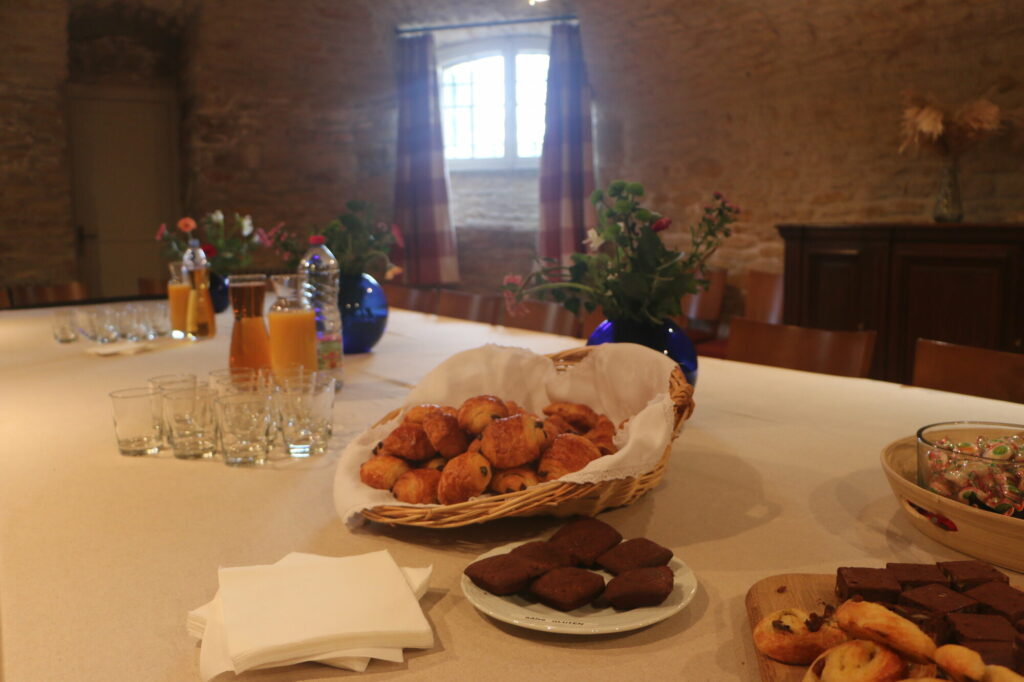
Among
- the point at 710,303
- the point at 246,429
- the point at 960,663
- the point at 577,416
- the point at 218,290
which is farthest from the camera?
the point at 710,303

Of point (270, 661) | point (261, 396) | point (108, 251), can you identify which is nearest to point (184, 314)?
point (261, 396)

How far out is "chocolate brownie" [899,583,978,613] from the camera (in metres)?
0.68

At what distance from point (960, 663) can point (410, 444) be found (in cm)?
65

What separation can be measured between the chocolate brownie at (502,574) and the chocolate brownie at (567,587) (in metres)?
0.01

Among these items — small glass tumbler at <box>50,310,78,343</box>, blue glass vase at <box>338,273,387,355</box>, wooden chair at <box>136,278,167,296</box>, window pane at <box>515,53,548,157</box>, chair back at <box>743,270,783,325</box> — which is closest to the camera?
blue glass vase at <box>338,273,387,355</box>

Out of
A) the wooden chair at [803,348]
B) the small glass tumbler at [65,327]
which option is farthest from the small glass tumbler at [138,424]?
the wooden chair at [803,348]

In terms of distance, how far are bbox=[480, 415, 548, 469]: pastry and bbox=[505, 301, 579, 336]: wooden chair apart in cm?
179

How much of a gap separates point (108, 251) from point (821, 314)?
519 cm

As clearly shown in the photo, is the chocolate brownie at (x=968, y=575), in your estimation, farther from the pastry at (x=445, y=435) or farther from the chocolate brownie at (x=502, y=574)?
the pastry at (x=445, y=435)

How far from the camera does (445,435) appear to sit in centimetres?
108

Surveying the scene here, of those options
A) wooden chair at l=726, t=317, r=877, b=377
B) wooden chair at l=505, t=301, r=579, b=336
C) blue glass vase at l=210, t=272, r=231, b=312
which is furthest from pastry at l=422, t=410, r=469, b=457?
blue glass vase at l=210, t=272, r=231, b=312

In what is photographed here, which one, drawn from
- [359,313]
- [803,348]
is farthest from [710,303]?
[359,313]

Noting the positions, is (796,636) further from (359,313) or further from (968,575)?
(359,313)

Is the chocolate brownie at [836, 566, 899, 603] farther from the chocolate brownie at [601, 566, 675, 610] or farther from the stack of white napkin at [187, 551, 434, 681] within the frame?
the stack of white napkin at [187, 551, 434, 681]
